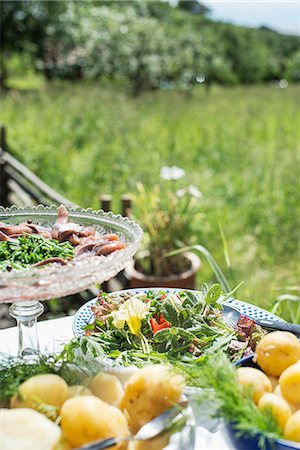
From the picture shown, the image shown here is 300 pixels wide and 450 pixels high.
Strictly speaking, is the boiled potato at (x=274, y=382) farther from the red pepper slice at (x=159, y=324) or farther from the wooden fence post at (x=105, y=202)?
the wooden fence post at (x=105, y=202)

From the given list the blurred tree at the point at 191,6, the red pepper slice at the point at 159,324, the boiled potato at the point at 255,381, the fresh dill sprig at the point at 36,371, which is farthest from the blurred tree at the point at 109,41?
the boiled potato at the point at 255,381

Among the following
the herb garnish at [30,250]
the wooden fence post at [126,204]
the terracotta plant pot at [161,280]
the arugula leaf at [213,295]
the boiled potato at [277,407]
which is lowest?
the terracotta plant pot at [161,280]

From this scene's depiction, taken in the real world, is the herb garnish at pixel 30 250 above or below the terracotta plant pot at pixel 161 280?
above

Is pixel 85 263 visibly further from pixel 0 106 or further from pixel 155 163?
pixel 0 106

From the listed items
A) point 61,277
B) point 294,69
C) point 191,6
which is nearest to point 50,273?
point 61,277

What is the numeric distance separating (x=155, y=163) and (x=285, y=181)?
1422mm

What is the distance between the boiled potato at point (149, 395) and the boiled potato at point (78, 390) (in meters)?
0.05

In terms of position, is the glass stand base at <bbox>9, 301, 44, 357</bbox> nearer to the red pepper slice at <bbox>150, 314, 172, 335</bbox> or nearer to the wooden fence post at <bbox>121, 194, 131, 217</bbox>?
the red pepper slice at <bbox>150, 314, 172, 335</bbox>

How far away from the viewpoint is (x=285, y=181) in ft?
16.4

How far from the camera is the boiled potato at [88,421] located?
2.40 ft

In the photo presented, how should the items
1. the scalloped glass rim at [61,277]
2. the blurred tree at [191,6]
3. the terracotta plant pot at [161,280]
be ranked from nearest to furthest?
the scalloped glass rim at [61,277]
the terracotta plant pot at [161,280]
the blurred tree at [191,6]

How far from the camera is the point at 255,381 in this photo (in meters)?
0.82

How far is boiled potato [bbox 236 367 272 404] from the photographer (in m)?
0.80

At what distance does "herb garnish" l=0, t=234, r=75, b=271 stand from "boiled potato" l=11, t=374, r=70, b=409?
29 centimetres
